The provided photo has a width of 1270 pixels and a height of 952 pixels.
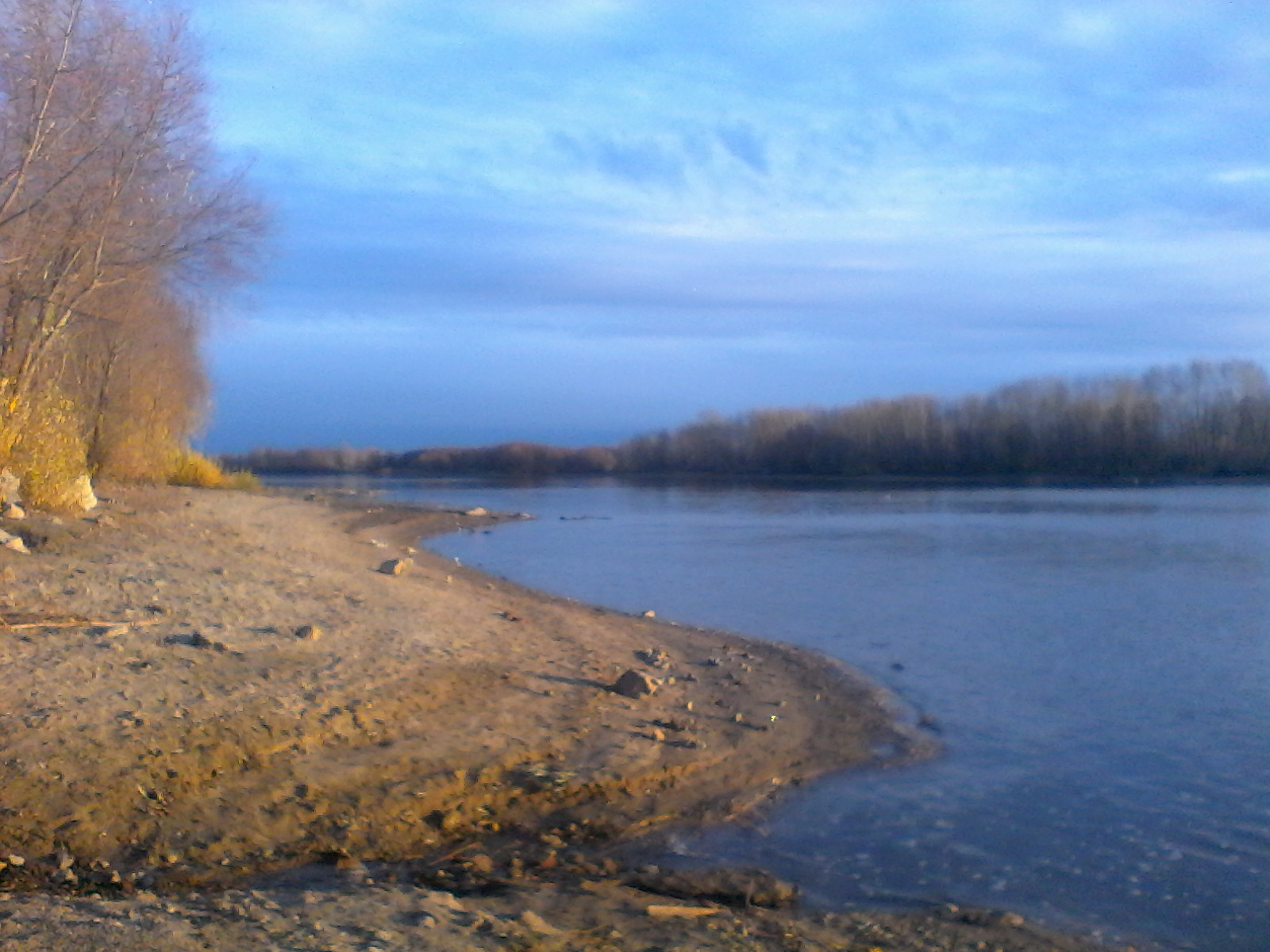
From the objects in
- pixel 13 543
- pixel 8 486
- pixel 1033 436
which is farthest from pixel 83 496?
pixel 1033 436

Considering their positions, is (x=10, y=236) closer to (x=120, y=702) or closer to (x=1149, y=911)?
(x=120, y=702)

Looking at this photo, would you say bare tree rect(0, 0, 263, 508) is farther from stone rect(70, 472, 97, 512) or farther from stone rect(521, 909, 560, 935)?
stone rect(521, 909, 560, 935)

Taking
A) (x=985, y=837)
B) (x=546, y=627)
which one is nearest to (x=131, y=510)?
(x=546, y=627)

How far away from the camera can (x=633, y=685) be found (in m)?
8.89

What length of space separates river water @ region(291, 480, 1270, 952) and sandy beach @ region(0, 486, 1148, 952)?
0.49 metres

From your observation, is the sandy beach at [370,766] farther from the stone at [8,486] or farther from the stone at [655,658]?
the stone at [8,486]

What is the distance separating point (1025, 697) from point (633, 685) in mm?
3788

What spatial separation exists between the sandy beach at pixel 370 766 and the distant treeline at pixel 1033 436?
63.3m

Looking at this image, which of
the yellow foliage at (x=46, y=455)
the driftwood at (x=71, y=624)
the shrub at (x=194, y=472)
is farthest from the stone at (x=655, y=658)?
the shrub at (x=194, y=472)

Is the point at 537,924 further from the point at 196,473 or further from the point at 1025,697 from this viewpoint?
the point at 196,473

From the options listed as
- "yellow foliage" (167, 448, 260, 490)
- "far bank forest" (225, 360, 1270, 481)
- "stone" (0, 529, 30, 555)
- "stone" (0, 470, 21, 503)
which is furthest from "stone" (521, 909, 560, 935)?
"far bank forest" (225, 360, 1270, 481)

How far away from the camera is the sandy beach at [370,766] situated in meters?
4.63

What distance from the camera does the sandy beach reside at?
4.63 metres

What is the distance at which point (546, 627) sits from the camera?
461 inches
